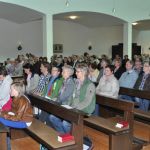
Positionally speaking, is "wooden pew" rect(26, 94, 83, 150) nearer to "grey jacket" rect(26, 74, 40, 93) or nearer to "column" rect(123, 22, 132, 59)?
"grey jacket" rect(26, 74, 40, 93)

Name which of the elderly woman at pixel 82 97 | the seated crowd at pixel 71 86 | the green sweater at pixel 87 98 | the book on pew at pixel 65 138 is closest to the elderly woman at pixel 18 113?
the seated crowd at pixel 71 86

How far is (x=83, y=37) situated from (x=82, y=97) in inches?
460

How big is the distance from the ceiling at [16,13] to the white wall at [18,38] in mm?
560

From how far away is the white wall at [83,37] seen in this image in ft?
49.4

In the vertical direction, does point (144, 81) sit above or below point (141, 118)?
above

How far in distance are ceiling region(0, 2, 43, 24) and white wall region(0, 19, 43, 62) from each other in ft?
1.84

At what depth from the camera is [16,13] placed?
11.3 m

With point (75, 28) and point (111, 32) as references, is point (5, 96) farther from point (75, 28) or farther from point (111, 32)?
point (111, 32)

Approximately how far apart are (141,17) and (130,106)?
9.76m

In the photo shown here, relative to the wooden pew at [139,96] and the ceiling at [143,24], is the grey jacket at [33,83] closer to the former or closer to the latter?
the wooden pew at [139,96]

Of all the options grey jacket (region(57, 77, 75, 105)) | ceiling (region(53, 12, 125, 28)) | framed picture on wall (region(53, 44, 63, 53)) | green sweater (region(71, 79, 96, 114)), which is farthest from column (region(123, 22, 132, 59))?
green sweater (region(71, 79, 96, 114))

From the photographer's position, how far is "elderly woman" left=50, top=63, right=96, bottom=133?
4504 mm

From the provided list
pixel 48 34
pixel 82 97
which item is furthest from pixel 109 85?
pixel 48 34

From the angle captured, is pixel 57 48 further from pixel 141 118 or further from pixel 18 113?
pixel 18 113
